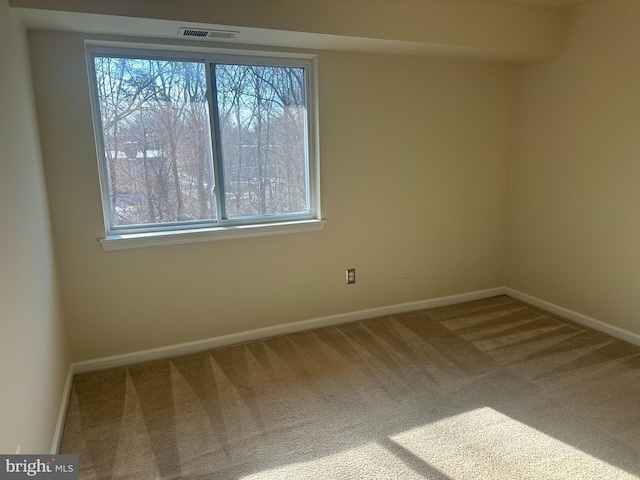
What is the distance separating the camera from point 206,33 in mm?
2445

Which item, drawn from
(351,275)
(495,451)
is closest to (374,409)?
(495,451)

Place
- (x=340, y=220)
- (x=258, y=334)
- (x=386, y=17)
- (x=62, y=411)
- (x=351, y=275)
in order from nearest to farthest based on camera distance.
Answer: (x=62, y=411) → (x=386, y=17) → (x=258, y=334) → (x=340, y=220) → (x=351, y=275)

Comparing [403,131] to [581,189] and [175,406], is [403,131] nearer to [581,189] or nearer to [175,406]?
[581,189]

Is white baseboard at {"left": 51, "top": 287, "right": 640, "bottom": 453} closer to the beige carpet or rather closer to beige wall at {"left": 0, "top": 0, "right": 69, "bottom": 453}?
the beige carpet

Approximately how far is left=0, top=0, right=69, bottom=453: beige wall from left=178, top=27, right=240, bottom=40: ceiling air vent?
0.80 m

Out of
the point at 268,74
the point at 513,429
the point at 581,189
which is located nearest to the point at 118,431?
the point at 513,429

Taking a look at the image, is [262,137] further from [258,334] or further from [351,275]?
[258,334]

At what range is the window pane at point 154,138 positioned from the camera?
256cm

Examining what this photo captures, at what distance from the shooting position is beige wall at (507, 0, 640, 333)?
281 centimetres

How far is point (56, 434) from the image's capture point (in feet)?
6.51

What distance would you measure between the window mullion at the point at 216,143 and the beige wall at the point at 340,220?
0.29 m

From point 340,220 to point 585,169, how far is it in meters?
1.83

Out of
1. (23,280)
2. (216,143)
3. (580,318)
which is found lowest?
(580,318)

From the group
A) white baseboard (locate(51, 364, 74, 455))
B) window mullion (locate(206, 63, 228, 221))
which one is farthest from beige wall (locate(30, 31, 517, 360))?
window mullion (locate(206, 63, 228, 221))
